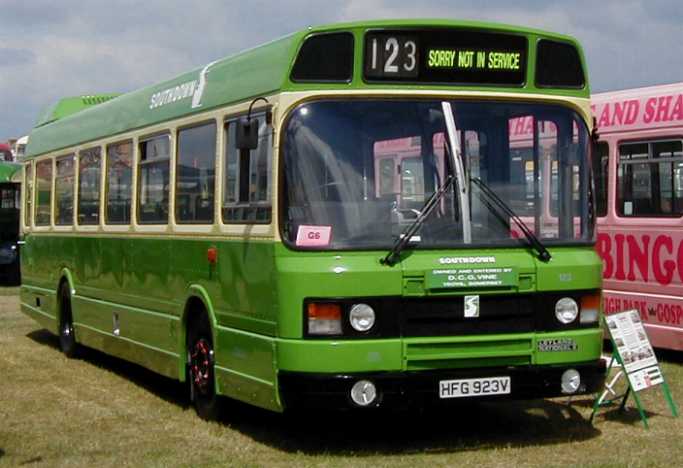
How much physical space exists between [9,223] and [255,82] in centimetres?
2623

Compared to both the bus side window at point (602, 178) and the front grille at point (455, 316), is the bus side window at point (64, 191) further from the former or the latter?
the front grille at point (455, 316)

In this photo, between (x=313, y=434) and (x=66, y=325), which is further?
(x=66, y=325)

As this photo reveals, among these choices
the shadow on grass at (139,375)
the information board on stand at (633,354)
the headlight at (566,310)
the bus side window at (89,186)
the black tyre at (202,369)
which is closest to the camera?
the headlight at (566,310)

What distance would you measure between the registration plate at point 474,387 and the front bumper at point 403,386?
0.03m

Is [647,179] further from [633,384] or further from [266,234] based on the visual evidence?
[266,234]

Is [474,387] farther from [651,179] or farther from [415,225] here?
[651,179]

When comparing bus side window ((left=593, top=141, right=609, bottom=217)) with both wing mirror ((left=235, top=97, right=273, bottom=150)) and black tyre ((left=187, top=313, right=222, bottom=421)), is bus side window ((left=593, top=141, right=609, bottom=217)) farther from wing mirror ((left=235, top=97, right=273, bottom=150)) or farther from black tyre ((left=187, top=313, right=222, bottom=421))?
wing mirror ((left=235, top=97, right=273, bottom=150))

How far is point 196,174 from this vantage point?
11539 mm

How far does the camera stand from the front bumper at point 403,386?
927 cm

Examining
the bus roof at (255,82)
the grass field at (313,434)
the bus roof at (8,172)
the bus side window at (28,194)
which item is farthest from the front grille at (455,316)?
the bus roof at (8,172)

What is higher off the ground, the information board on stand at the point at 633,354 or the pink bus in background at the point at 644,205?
the pink bus in background at the point at 644,205

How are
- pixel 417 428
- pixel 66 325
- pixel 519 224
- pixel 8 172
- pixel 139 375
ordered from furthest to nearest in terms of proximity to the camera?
pixel 8 172, pixel 66 325, pixel 139 375, pixel 417 428, pixel 519 224

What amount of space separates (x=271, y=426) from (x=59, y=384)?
3.72 m

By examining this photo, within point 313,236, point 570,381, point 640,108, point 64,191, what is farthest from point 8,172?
point 570,381
